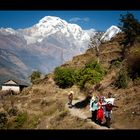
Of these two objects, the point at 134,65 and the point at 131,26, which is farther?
the point at 131,26

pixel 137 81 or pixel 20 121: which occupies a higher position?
pixel 137 81

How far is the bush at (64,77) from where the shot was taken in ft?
186

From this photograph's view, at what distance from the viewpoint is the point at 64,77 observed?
58438 mm

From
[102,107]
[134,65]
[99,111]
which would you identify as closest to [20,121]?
[134,65]

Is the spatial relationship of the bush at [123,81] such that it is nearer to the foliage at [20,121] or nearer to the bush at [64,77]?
the foliage at [20,121]

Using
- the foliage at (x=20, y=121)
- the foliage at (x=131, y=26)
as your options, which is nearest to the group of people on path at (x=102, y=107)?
the foliage at (x=20, y=121)

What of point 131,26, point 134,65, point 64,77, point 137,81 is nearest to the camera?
point 137,81

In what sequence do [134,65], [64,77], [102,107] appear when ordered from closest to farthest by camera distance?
[102,107] → [134,65] → [64,77]

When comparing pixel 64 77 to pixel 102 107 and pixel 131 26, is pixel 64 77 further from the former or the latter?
pixel 102 107

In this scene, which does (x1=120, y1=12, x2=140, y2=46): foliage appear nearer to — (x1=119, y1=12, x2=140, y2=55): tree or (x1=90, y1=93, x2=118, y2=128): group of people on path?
(x1=119, y1=12, x2=140, y2=55): tree

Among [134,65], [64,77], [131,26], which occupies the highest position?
[131,26]
